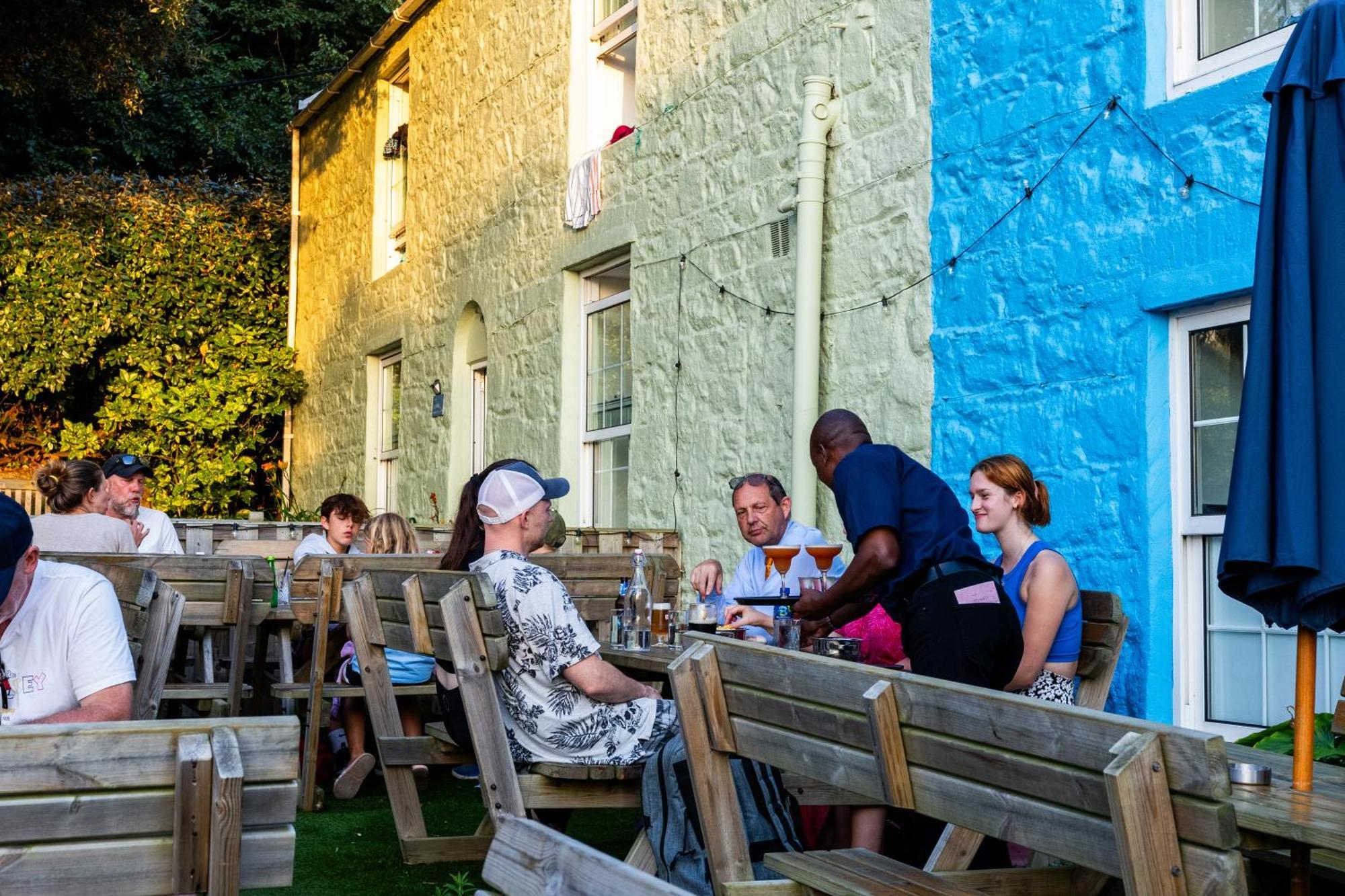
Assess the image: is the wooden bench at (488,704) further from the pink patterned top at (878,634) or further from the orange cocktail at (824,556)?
the orange cocktail at (824,556)

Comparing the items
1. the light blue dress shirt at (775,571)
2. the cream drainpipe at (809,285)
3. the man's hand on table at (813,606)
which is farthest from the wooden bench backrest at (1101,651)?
the cream drainpipe at (809,285)

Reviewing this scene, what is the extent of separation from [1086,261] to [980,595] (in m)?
2.39

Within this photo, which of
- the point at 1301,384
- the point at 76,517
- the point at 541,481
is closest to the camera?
the point at 1301,384

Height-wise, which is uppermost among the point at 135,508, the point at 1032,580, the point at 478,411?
the point at 478,411

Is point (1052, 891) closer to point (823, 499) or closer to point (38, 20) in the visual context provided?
point (823, 499)

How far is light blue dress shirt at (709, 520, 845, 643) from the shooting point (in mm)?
6488

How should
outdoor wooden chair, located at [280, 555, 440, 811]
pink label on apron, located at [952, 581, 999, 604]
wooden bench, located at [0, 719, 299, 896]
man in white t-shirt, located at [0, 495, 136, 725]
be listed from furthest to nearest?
outdoor wooden chair, located at [280, 555, 440, 811], pink label on apron, located at [952, 581, 999, 604], man in white t-shirt, located at [0, 495, 136, 725], wooden bench, located at [0, 719, 299, 896]

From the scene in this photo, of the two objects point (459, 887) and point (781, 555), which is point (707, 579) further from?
point (459, 887)

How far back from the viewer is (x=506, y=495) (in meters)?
4.78

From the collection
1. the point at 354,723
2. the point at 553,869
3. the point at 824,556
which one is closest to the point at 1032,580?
the point at 824,556

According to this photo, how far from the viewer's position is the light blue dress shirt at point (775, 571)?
21.3 ft

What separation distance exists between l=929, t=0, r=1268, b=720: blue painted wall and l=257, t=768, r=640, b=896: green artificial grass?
220 cm

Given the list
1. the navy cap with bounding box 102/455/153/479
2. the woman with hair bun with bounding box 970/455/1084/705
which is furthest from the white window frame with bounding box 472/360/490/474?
the woman with hair bun with bounding box 970/455/1084/705

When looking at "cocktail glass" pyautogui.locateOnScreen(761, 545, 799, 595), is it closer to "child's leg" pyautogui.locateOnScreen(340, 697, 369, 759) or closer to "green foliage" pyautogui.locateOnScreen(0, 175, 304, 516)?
"child's leg" pyautogui.locateOnScreen(340, 697, 369, 759)
